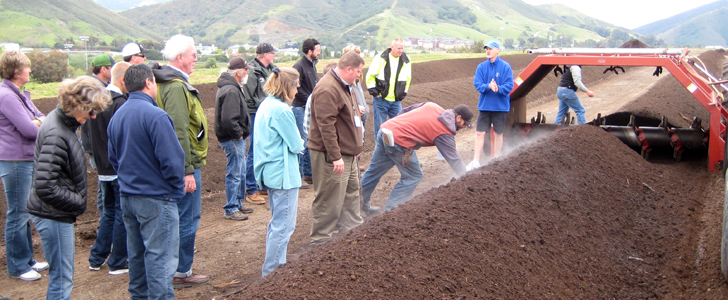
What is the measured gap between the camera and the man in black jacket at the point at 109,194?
15.5ft

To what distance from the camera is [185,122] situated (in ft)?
14.9

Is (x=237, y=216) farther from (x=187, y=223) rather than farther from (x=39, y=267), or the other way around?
(x=39, y=267)

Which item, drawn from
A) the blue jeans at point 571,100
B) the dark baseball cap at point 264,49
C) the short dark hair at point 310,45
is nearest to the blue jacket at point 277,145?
the dark baseball cap at point 264,49

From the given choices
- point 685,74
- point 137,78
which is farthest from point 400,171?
point 685,74

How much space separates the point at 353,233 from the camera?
171 inches

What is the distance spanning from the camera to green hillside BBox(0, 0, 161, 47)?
51562 mm

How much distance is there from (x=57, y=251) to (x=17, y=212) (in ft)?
4.49

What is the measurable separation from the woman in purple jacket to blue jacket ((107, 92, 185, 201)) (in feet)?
4.98

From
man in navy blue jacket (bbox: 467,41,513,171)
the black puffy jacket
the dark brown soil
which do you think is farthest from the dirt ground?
the black puffy jacket

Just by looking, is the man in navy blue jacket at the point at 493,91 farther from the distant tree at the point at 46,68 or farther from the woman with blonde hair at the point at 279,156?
the distant tree at the point at 46,68

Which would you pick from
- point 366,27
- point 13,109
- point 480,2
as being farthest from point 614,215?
point 480,2

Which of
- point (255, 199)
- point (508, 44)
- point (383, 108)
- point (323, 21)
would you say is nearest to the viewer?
point (255, 199)

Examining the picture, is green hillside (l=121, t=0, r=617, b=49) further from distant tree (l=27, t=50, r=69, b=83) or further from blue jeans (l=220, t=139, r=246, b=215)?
blue jeans (l=220, t=139, r=246, b=215)

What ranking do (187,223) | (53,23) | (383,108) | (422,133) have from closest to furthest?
1. (187,223)
2. (422,133)
3. (383,108)
4. (53,23)
